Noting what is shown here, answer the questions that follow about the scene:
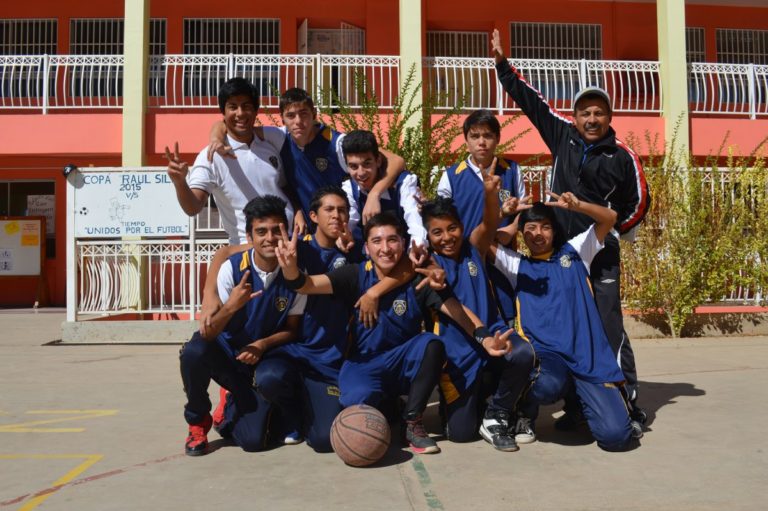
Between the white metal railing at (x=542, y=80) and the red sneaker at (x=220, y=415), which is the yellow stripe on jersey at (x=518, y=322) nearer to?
the red sneaker at (x=220, y=415)

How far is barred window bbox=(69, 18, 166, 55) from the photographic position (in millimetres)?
15367

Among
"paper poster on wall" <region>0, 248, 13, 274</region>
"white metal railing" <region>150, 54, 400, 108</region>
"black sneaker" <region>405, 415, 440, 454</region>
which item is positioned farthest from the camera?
"paper poster on wall" <region>0, 248, 13, 274</region>

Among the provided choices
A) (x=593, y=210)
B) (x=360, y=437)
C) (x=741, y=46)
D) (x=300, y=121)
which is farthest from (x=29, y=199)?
(x=741, y=46)

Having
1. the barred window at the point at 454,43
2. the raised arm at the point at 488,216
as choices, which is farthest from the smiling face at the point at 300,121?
the barred window at the point at 454,43

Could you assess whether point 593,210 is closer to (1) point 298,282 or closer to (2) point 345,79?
(1) point 298,282

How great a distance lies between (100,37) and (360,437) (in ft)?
46.8

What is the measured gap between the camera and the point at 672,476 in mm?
3496

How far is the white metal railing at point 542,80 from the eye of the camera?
13266mm

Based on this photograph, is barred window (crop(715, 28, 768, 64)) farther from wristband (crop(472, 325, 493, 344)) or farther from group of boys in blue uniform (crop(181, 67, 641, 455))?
wristband (crop(472, 325, 493, 344))

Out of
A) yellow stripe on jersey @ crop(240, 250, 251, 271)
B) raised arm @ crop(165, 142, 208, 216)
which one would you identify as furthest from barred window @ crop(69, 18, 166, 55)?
yellow stripe on jersey @ crop(240, 250, 251, 271)

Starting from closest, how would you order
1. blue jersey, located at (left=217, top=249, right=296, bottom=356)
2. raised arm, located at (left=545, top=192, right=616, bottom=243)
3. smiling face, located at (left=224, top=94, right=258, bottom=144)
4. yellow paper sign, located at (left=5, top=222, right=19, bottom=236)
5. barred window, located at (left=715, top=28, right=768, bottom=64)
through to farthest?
1. raised arm, located at (left=545, top=192, right=616, bottom=243)
2. blue jersey, located at (left=217, top=249, right=296, bottom=356)
3. smiling face, located at (left=224, top=94, right=258, bottom=144)
4. yellow paper sign, located at (left=5, top=222, right=19, bottom=236)
5. barred window, located at (left=715, top=28, right=768, bottom=64)

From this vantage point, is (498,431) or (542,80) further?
(542,80)

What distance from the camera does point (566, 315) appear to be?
436cm

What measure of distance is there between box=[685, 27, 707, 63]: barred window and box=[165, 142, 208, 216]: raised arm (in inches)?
574
